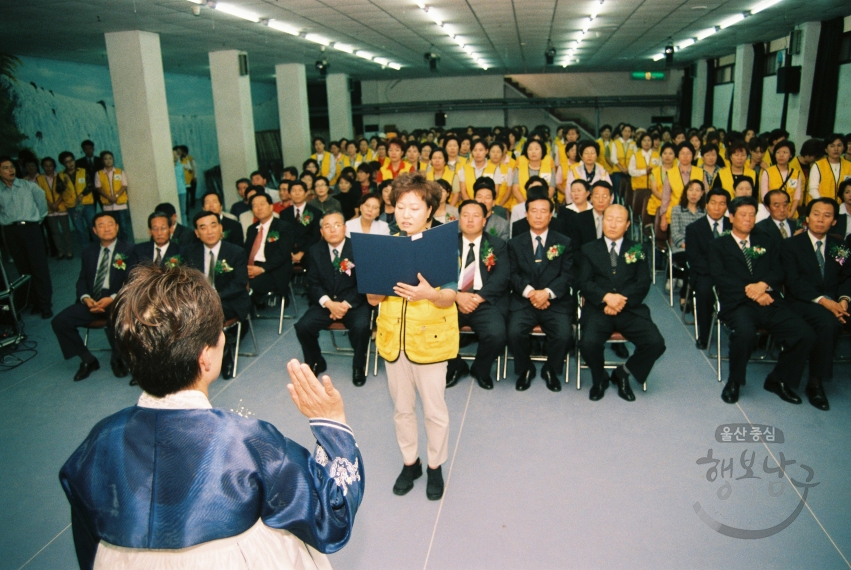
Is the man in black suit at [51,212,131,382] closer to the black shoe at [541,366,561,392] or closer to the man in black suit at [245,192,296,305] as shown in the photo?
the man in black suit at [245,192,296,305]

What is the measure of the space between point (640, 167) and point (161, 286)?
8443 mm

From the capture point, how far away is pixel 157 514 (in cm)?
109

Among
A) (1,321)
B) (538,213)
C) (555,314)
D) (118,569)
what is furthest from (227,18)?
(118,569)

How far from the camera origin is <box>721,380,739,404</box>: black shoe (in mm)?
3928

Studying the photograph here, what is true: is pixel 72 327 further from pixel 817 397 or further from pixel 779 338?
pixel 817 397

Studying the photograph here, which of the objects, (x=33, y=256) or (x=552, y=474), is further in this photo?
(x=33, y=256)

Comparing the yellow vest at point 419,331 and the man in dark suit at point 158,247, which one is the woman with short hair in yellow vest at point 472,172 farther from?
the yellow vest at point 419,331

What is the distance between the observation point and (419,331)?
272 centimetres

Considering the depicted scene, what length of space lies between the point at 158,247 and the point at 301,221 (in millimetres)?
1776

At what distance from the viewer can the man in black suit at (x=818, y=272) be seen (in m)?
4.14

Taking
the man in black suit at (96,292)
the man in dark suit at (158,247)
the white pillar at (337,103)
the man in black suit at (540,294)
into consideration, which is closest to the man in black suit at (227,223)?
the man in dark suit at (158,247)

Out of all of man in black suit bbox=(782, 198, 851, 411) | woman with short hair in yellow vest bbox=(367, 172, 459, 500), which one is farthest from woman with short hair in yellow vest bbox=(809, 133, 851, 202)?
woman with short hair in yellow vest bbox=(367, 172, 459, 500)

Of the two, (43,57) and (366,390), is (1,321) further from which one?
(43,57)

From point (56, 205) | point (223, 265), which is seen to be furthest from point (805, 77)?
point (56, 205)
